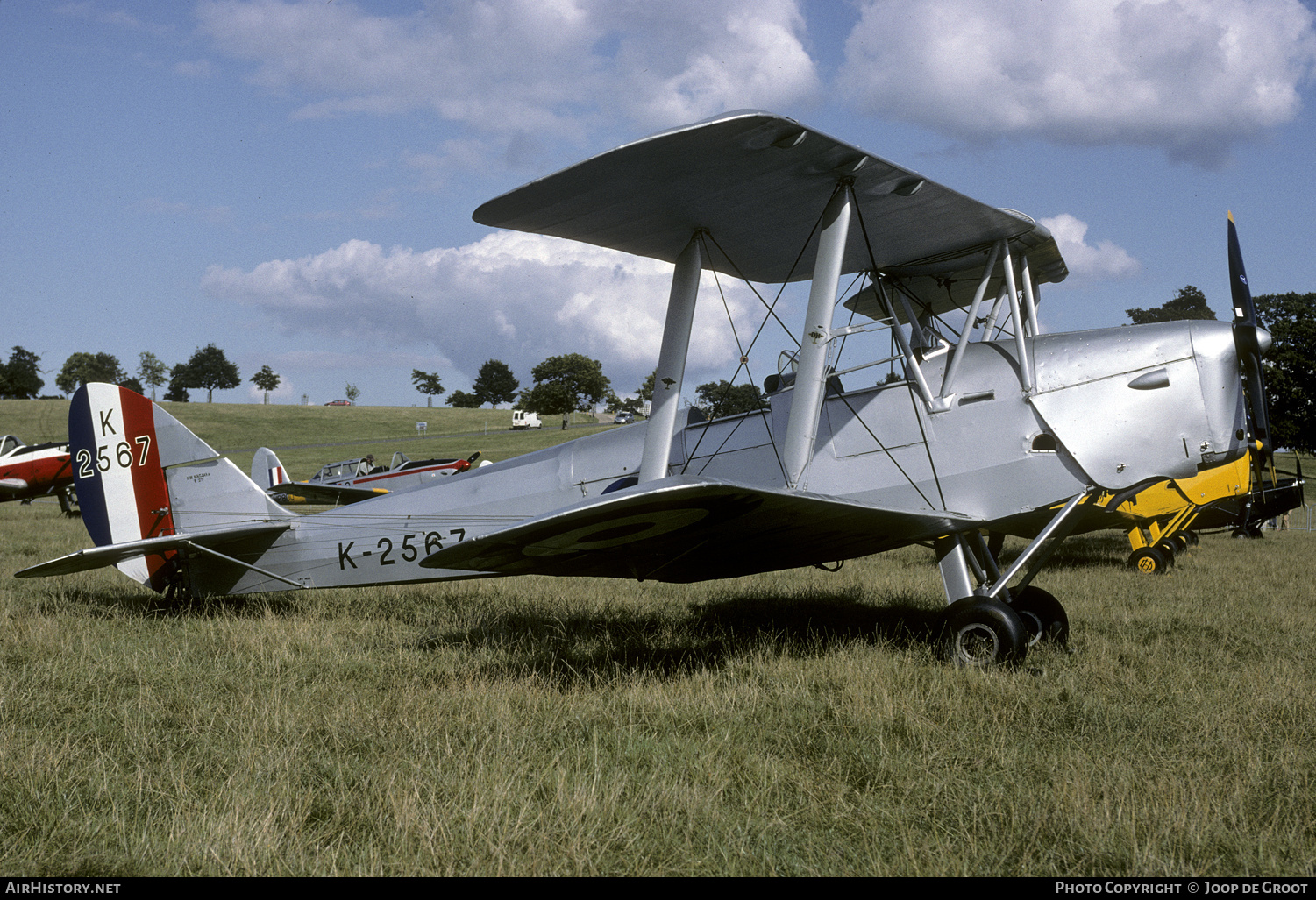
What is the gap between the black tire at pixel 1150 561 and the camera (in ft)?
36.1

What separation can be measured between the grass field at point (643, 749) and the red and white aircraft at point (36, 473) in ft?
56.8

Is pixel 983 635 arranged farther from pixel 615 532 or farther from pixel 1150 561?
pixel 1150 561

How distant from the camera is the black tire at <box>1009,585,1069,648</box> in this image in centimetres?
582

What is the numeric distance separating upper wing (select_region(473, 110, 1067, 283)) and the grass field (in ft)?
10.1

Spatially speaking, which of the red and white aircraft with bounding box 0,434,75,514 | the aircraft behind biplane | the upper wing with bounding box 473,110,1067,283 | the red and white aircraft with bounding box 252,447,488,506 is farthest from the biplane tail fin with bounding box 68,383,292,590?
the red and white aircraft with bounding box 0,434,75,514

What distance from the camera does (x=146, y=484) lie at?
7.73 meters

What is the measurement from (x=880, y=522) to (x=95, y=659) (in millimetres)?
5303

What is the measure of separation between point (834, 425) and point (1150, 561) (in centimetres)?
782

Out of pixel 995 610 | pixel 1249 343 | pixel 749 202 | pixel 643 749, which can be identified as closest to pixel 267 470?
pixel 749 202

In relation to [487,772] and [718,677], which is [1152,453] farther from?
[487,772]

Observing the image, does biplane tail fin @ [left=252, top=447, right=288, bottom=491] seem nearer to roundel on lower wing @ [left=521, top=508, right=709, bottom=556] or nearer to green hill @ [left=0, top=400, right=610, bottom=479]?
roundel on lower wing @ [left=521, top=508, right=709, bottom=556]

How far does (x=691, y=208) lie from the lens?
5.73 m

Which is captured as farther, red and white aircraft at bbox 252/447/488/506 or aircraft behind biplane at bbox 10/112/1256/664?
red and white aircraft at bbox 252/447/488/506
